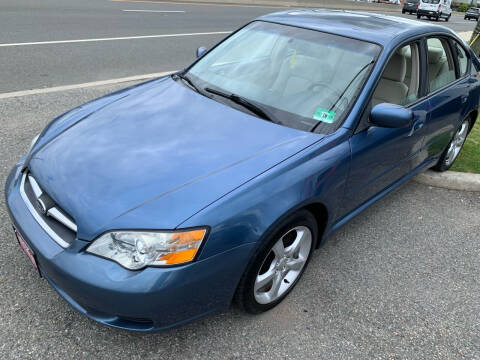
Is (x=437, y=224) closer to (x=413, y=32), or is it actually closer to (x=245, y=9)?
(x=413, y=32)

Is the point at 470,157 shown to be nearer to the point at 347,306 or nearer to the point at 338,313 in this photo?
the point at 347,306

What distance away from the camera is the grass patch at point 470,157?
452 centimetres

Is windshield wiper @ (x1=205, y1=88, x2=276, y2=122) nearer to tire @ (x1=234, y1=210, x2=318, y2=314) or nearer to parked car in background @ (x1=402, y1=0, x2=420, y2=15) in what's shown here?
tire @ (x1=234, y1=210, x2=318, y2=314)

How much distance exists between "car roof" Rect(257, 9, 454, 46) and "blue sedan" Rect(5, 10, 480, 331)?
2cm

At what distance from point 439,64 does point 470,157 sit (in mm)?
1737

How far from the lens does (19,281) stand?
8.28 ft

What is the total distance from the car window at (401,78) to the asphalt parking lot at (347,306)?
1083mm

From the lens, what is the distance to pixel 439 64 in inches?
140

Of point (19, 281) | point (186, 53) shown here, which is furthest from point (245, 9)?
point (19, 281)

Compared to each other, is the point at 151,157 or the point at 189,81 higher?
the point at 189,81

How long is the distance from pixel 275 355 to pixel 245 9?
18.8 metres

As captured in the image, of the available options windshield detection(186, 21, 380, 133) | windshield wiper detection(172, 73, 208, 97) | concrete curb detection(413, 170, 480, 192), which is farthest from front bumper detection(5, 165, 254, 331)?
concrete curb detection(413, 170, 480, 192)

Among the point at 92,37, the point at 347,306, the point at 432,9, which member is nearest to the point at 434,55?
the point at 347,306

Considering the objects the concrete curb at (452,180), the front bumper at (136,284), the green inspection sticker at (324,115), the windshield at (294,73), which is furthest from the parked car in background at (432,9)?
the front bumper at (136,284)
